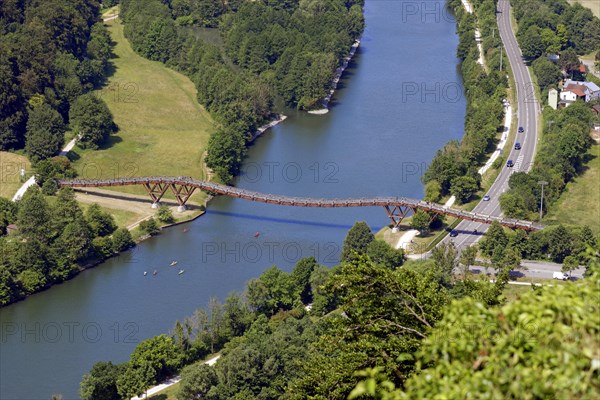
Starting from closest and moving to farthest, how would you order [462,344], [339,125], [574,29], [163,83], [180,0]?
[462,344]
[339,125]
[163,83]
[574,29]
[180,0]

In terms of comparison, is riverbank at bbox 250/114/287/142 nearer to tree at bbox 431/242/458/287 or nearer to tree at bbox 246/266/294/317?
tree at bbox 431/242/458/287

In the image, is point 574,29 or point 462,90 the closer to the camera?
point 462,90

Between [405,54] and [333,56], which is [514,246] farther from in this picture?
[405,54]

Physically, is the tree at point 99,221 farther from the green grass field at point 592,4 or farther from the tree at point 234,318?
the green grass field at point 592,4

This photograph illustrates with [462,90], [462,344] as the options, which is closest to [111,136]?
[462,90]

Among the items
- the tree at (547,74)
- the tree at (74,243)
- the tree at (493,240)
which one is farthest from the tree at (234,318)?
the tree at (547,74)

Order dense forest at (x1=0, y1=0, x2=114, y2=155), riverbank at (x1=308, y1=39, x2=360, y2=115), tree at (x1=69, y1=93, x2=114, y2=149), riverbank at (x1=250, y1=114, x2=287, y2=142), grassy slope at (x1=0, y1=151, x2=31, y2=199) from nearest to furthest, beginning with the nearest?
grassy slope at (x1=0, y1=151, x2=31, y2=199)
dense forest at (x1=0, y1=0, x2=114, y2=155)
tree at (x1=69, y1=93, x2=114, y2=149)
riverbank at (x1=250, y1=114, x2=287, y2=142)
riverbank at (x1=308, y1=39, x2=360, y2=115)

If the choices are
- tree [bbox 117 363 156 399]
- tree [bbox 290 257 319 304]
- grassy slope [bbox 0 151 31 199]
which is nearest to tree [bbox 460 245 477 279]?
tree [bbox 290 257 319 304]

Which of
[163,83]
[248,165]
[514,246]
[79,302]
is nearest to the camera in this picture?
[79,302]
